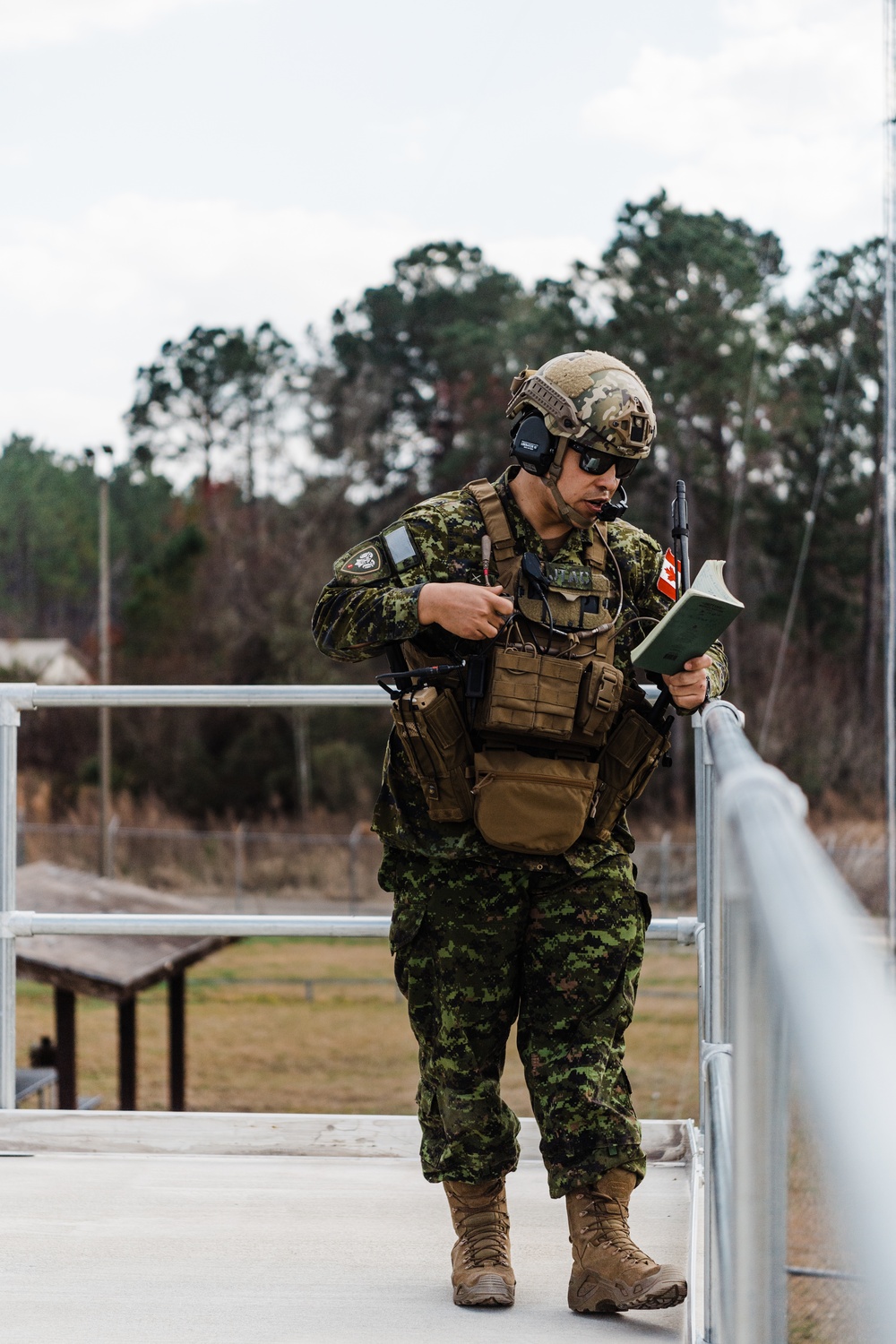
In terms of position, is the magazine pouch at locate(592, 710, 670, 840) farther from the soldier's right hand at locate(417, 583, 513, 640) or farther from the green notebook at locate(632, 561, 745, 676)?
the soldier's right hand at locate(417, 583, 513, 640)

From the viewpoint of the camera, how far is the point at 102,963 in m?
11.5

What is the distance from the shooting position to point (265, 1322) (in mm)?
2531

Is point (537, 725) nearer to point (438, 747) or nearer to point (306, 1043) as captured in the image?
point (438, 747)

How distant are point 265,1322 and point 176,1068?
39.0 feet

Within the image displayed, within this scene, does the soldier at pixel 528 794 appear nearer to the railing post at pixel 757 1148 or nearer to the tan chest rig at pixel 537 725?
the tan chest rig at pixel 537 725

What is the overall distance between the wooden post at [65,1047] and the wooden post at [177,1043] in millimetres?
1262

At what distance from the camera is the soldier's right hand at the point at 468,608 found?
2479mm

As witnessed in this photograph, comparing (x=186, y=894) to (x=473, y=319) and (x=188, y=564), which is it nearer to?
(x=188, y=564)

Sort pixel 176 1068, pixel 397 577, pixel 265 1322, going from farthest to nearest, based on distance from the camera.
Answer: pixel 176 1068, pixel 397 577, pixel 265 1322

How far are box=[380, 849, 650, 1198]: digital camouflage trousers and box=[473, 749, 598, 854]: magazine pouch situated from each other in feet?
0.29

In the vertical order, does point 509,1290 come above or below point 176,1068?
above

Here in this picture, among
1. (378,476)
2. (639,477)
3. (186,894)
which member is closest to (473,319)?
(378,476)

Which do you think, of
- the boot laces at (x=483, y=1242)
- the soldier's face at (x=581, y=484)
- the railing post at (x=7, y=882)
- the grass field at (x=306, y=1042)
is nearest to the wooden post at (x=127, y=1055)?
the grass field at (x=306, y=1042)

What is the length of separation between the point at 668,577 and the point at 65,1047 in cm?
1079
